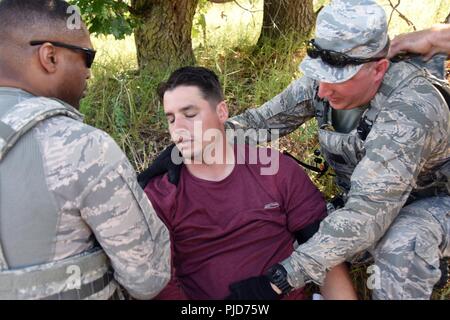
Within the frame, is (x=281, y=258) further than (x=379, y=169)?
Yes

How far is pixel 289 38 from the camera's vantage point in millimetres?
5117

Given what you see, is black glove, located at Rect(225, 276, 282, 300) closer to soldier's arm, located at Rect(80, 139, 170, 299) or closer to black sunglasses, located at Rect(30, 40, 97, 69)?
soldier's arm, located at Rect(80, 139, 170, 299)

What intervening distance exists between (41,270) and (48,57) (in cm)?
71

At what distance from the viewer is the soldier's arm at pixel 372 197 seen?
2.14m

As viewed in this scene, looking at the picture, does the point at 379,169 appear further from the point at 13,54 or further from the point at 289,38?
the point at 289,38

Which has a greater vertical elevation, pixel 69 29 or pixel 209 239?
pixel 69 29

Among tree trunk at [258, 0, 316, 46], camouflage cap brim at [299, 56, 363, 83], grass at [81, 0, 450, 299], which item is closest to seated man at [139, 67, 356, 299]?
camouflage cap brim at [299, 56, 363, 83]

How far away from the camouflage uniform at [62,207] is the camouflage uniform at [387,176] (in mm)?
791

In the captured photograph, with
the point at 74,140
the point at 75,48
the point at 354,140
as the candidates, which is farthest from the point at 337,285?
the point at 75,48

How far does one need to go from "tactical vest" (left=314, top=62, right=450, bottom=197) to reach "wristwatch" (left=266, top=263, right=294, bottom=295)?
0.66 m

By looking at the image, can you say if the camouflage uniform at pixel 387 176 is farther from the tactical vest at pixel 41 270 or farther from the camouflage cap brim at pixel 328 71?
the tactical vest at pixel 41 270

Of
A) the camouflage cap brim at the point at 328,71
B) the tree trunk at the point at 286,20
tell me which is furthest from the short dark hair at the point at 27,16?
the tree trunk at the point at 286,20
